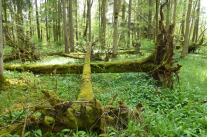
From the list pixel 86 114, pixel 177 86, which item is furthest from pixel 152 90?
pixel 86 114

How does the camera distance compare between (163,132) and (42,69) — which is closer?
(163,132)

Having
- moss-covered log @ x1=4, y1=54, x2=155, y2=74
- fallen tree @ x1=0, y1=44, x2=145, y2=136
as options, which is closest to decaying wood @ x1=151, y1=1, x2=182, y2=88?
moss-covered log @ x1=4, y1=54, x2=155, y2=74

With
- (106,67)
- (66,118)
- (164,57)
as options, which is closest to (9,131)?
(66,118)

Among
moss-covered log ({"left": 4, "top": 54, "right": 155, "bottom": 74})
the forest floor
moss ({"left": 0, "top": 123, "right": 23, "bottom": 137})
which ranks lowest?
the forest floor

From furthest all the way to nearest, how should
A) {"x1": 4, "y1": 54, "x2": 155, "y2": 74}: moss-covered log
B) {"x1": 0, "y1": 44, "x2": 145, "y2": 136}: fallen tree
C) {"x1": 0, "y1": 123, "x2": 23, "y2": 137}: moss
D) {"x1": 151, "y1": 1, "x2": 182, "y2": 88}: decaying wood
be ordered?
{"x1": 4, "y1": 54, "x2": 155, "y2": 74}: moss-covered log → {"x1": 151, "y1": 1, "x2": 182, "y2": 88}: decaying wood → {"x1": 0, "y1": 44, "x2": 145, "y2": 136}: fallen tree → {"x1": 0, "y1": 123, "x2": 23, "y2": 137}: moss

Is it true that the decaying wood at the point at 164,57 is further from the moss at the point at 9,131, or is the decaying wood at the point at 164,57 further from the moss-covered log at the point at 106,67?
the moss at the point at 9,131

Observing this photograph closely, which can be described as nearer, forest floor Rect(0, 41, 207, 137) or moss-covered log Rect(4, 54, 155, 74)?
forest floor Rect(0, 41, 207, 137)

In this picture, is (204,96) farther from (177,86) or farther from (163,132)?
(163,132)

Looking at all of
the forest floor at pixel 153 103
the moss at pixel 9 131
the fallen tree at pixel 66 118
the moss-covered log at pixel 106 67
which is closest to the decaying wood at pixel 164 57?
the forest floor at pixel 153 103

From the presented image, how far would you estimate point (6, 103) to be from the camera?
3301mm

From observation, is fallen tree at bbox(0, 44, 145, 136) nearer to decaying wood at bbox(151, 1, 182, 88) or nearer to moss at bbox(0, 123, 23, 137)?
moss at bbox(0, 123, 23, 137)

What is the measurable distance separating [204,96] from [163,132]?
2752 mm

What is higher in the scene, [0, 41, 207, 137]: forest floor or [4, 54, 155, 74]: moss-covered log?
[4, 54, 155, 74]: moss-covered log

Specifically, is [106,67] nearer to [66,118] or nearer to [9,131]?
[66,118]
